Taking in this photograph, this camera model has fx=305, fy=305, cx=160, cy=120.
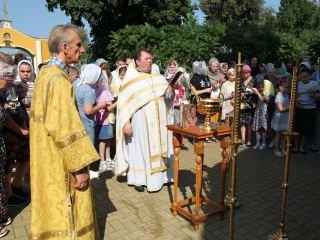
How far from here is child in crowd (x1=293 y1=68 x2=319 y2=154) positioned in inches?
245

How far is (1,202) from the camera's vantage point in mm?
3443

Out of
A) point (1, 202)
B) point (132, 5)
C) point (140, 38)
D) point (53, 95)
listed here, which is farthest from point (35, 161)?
point (132, 5)

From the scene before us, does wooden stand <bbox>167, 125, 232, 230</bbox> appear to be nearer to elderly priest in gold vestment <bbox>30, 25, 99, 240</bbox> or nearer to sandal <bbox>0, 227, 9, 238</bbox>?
elderly priest in gold vestment <bbox>30, 25, 99, 240</bbox>

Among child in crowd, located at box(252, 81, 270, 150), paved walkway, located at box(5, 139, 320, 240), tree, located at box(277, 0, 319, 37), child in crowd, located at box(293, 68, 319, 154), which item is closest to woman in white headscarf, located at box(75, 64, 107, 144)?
paved walkway, located at box(5, 139, 320, 240)

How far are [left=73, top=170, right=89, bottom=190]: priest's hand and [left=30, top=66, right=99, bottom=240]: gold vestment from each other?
6 centimetres

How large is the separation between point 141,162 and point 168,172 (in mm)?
505

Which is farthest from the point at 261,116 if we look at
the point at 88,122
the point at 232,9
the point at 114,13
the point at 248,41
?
the point at 232,9

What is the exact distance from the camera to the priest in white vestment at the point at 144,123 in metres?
4.41

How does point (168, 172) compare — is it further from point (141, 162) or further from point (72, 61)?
point (72, 61)

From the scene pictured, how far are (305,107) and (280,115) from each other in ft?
1.70

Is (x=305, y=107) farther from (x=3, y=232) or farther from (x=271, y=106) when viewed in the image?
(x=3, y=232)

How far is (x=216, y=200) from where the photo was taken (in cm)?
425

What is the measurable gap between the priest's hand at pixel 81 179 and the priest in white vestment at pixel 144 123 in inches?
75.6

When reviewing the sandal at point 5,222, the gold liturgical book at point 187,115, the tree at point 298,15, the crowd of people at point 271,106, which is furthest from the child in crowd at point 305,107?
the tree at point 298,15
